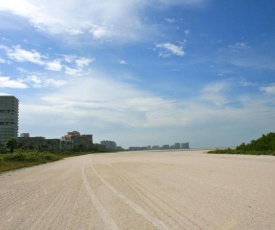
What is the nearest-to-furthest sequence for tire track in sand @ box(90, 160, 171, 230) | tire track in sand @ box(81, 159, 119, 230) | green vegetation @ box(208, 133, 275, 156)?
1. tire track in sand @ box(90, 160, 171, 230)
2. tire track in sand @ box(81, 159, 119, 230)
3. green vegetation @ box(208, 133, 275, 156)

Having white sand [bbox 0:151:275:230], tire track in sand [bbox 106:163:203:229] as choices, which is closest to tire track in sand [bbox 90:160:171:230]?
white sand [bbox 0:151:275:230]

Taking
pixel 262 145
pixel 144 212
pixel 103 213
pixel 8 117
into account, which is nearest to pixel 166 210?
pixel 144 212

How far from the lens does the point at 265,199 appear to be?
34.3ft

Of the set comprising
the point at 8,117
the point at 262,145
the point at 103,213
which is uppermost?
the point at 8,117

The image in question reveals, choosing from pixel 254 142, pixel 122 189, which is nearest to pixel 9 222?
pixel 122 189

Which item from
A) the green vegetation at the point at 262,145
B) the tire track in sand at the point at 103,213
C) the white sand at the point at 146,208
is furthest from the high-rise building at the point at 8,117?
the tire track in sand at the point at 103,213

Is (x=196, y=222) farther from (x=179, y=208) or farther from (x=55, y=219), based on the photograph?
(x=55, y=219)

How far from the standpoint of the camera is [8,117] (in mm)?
163000

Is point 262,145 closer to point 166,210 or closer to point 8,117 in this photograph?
point 166,210

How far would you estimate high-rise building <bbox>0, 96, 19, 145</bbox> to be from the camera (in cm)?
15662

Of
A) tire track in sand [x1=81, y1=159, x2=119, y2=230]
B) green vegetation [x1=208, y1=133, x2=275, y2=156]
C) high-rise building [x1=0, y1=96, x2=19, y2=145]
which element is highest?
high-rise building [x1=0, y1=96, x2=19, y2=145]

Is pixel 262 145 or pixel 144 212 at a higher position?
pixel 262 145

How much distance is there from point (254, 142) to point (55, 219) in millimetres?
55726

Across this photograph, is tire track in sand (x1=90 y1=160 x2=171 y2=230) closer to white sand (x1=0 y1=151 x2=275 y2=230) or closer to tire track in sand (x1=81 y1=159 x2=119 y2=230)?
white sand (x1=0 y1=151 x2=275 y2=230)
